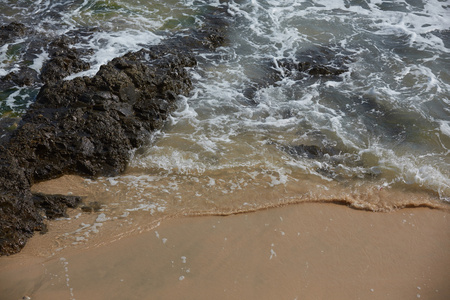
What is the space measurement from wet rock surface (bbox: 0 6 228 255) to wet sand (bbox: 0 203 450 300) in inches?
20.7

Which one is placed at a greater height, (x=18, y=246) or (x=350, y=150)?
(x=18, y=246)

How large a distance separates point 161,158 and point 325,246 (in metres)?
2.81

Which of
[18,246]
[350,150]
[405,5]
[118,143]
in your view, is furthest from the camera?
[405,5]

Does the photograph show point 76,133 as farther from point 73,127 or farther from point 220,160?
point 220,160

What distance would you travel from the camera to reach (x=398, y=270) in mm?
4527

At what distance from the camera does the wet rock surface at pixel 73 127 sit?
486 centimetres

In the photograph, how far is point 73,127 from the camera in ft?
19.5

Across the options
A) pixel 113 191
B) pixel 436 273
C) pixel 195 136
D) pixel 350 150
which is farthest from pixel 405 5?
pixel 113 191

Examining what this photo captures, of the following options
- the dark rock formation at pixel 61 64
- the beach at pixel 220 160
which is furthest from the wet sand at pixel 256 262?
the dark rock formation at pixel 61 64

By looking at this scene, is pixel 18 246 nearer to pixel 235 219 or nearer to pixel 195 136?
pixel 235 219

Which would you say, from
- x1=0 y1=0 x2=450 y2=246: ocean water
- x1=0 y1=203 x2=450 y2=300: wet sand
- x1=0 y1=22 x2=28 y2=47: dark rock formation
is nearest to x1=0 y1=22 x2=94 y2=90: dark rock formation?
x1=0 y1=22 x2=28 y2=47: dark rock formation

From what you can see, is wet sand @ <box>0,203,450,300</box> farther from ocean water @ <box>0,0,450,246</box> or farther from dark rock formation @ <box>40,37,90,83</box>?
dark rock formation @ <box>40,37,90,83</box>

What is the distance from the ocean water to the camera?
551 centimetres

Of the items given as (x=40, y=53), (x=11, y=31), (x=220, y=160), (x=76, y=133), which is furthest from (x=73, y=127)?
(x=11, y=31)
